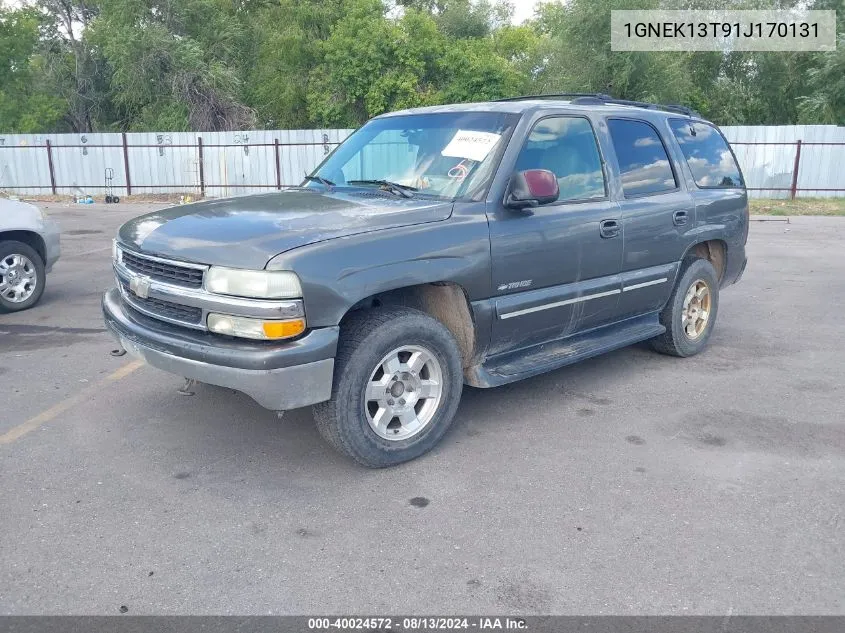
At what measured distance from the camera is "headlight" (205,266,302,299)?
11.5 ft

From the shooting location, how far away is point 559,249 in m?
4.64

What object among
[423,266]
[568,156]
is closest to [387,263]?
[423,266]

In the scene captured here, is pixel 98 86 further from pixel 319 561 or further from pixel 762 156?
pixel 319 561

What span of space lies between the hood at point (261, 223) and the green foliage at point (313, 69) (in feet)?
84.0

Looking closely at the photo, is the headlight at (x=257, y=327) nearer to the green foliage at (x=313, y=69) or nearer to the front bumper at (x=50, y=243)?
the front bumper at (x=50, y=243)

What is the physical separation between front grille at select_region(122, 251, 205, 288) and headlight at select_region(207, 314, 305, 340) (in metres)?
0.24

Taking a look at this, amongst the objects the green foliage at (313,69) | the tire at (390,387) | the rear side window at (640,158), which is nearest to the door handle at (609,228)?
the rear side window at (640,158)

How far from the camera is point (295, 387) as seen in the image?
11.7 feet

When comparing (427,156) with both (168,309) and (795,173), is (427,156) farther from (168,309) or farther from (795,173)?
(795,173)

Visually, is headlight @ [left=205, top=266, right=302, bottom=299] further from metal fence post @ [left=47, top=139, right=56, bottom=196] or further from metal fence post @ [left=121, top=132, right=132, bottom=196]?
metal fence post @ [left=47, top=139, right=56, bottom=196]

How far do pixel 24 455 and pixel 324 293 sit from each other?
204 cm

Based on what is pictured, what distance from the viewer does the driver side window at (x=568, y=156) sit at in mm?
4664

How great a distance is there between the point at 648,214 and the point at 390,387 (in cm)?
245

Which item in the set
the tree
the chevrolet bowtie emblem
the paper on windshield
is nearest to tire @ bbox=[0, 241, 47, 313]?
the chevrolet bowtie emblem
